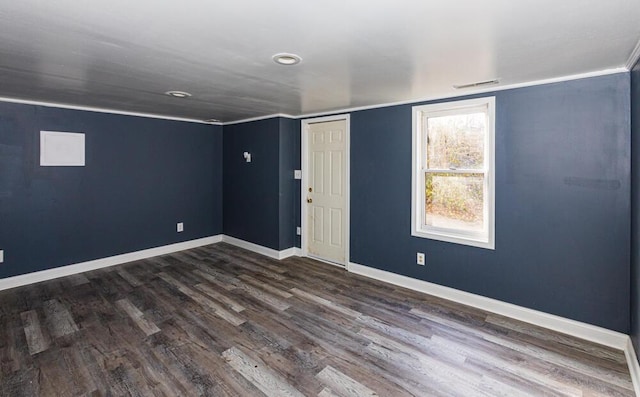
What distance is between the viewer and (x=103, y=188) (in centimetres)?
450

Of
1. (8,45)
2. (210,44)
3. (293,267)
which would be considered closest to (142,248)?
(293,267)

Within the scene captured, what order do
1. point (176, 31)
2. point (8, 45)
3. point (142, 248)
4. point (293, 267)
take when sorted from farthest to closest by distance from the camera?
1. point (142, 248)
2. point (293, 267)
3. point (8, 45)
4. point (176, 31)

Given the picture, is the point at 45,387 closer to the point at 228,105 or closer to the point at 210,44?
the point at 210,44

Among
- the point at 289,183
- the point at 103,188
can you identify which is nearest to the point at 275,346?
the point at 289,183

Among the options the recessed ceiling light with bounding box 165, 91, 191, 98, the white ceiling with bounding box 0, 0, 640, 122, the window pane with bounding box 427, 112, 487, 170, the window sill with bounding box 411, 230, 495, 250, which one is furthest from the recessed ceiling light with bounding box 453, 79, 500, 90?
the recessed ceiling light with bounding box 165, 91, 191, 98

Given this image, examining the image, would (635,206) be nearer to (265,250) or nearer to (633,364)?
(633,364)

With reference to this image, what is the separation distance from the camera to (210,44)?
6.67 feet

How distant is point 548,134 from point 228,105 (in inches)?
137

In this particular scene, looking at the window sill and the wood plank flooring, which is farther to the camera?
the window sill

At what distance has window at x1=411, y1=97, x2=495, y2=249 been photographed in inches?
126

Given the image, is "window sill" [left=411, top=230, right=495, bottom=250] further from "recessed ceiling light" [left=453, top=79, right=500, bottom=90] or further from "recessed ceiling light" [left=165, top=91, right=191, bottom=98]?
"recessed ceiling light" [left=165, top=91, right=191, bottom=98]

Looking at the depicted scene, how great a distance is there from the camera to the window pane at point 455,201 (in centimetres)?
331

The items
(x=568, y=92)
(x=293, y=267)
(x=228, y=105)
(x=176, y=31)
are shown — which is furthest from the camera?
(x=293, y=267)

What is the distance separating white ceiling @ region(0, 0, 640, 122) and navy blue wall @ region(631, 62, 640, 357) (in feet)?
0.96
